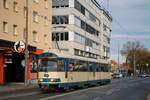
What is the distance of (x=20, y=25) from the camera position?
31078 mm

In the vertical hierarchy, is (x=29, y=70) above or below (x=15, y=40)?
below

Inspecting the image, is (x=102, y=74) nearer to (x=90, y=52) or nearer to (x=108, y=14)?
(x=90, y=52)

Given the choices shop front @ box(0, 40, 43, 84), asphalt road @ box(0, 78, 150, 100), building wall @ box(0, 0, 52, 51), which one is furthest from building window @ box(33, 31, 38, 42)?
asphalt road @ box(0, 78, 150, 100)

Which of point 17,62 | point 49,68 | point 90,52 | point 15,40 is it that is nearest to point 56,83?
point 49,68

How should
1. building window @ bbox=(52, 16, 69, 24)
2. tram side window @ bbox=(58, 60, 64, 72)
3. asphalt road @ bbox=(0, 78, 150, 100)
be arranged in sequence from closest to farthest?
asphalt road @ bbox=(0, 78, 150, 100) < tram side window @ bbox=(58, 60, 64, 72) < building window @ bbox=(52, 16, 69, 24)

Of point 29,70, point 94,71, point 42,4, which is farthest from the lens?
point 42,4

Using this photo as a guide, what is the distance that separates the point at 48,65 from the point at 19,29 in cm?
1150

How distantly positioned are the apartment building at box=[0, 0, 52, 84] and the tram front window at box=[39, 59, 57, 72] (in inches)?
250

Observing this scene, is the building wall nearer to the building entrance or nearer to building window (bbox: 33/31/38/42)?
building window (bbox: 33/31/38/42)

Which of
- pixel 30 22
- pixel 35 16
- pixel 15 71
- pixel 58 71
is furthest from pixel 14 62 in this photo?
pixel 58 71

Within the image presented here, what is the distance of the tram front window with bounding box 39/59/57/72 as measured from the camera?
2053 centimetres

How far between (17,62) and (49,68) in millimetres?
15177

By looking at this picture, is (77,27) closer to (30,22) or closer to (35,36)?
(35,36)

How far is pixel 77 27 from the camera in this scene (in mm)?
49750
